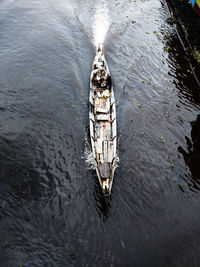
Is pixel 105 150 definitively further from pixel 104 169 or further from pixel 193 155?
pixel 193 155

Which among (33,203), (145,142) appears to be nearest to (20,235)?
(33,203)

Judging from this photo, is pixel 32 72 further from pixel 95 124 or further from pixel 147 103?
pixel 147 103

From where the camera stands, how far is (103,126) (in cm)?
1692

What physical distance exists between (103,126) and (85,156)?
286 centimetres

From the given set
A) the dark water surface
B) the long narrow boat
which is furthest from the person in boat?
the dark water surface

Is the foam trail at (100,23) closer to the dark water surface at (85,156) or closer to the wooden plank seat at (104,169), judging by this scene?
the dark water surface at (85,156)

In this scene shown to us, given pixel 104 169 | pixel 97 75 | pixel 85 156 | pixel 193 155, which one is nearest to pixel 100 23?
pixel 97 75

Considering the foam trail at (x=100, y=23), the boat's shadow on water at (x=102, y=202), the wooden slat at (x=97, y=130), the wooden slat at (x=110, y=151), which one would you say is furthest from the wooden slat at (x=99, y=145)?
the foam trail at (x=100, y=23)

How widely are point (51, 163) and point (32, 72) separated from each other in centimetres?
1243

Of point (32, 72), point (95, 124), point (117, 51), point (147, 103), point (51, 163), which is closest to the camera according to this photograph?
point (51, 163)

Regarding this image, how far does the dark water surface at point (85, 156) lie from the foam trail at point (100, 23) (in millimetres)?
1405

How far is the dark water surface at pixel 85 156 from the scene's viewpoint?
1210 centimetres

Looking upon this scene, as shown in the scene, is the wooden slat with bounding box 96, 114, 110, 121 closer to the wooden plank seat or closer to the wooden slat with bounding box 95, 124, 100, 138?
the wooden slat with bounding box 95, 124, 100, 138

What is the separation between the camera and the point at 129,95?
71.4ft
